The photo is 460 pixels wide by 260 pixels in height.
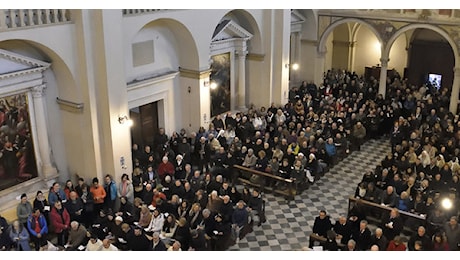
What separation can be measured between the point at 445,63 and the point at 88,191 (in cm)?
1774

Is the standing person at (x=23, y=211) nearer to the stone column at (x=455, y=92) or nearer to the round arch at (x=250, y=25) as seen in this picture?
the round arch at (x=250, y=25)

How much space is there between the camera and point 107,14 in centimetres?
1177

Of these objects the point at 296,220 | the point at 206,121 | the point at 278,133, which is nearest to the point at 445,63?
the point at 278,133

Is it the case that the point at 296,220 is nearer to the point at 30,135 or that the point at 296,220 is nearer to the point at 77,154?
the point at 77,154

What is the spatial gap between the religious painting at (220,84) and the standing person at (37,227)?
8.36 meters

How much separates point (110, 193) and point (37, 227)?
7.01 feet

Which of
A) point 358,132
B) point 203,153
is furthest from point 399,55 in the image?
point 203,153

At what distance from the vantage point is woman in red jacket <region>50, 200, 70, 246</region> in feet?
35.7

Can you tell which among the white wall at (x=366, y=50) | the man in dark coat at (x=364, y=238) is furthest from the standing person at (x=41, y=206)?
the white wall at (x=366, y=50)

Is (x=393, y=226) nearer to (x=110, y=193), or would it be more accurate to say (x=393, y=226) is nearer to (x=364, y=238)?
(x=364, y=238)

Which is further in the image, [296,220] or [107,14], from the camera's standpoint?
[296,220]

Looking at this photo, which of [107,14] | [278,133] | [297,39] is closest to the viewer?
[107,14]

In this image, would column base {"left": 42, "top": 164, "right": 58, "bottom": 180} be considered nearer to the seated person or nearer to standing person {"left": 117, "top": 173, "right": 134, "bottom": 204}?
standing person {"left": 117, "top": 173, "right": 134, "bottom": 204}

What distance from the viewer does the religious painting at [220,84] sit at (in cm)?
1777
